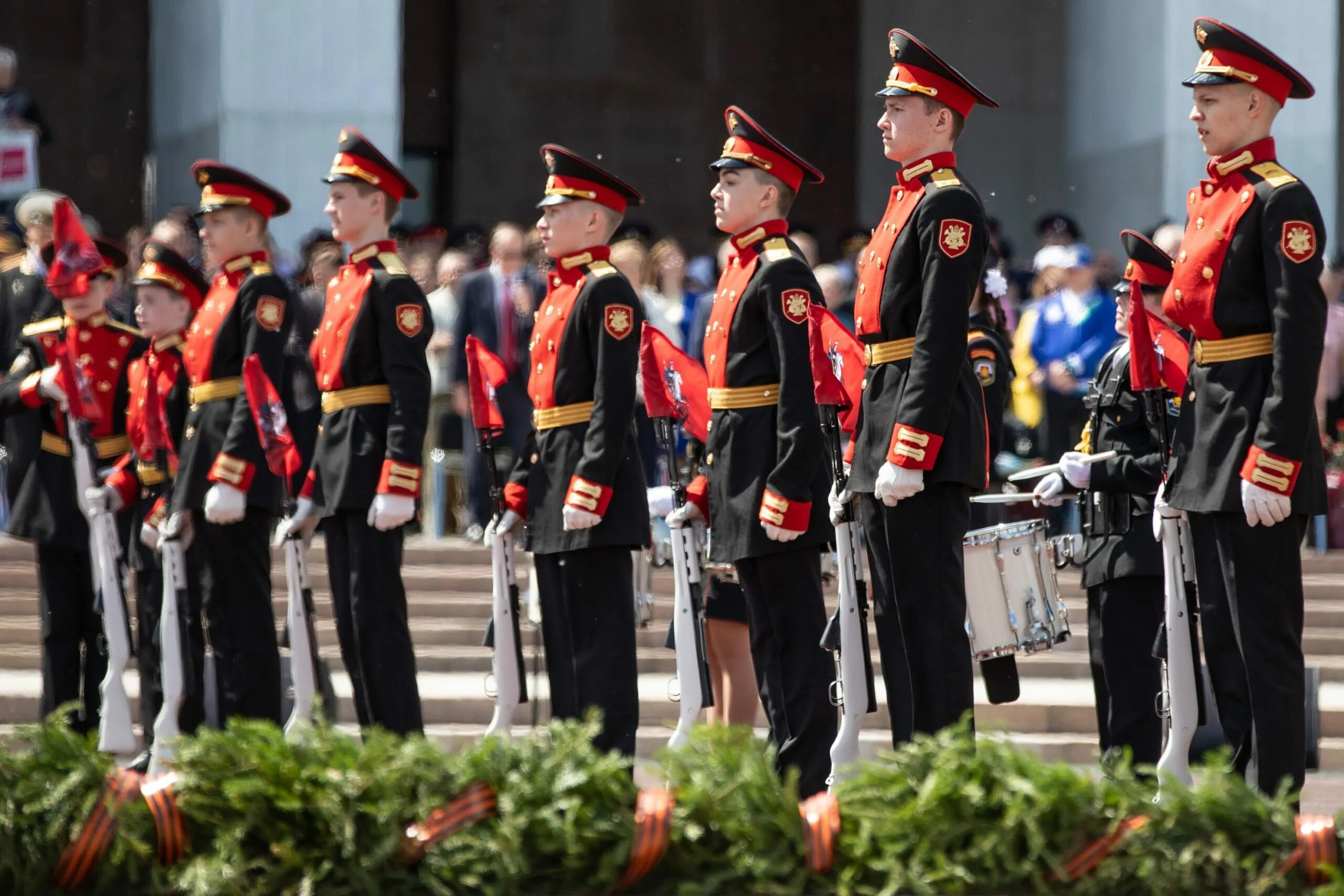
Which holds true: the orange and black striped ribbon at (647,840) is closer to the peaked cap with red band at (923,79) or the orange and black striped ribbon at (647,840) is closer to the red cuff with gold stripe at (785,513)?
the red cuff with gold stripe at (785,513)

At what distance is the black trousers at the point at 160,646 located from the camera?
694 cm

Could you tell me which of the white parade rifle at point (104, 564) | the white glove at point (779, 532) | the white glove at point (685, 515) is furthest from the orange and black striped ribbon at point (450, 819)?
the white parade rifle at point (104, 564)

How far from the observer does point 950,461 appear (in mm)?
5227

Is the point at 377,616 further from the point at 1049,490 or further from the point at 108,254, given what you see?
the point at 108,254

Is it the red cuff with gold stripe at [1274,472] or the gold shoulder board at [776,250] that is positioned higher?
the gold shoulder board at [776,250]

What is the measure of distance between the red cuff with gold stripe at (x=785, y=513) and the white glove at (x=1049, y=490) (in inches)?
31.1

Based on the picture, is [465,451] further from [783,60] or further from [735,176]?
[783,60]

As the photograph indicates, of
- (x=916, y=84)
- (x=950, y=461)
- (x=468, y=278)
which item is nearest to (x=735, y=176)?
(x=916, y=84)

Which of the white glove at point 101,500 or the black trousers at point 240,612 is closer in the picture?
the black trousers at point 240,612

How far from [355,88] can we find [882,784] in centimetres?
1009

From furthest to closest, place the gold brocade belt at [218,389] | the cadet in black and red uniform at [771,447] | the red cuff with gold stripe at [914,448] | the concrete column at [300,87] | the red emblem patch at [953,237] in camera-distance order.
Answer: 1. the concrete column at [300,87]
2. the gold brocade belt at [218,389]
3. the cadet in black and red uniform at [771,447]
4. the red emblem patch at [953,237]
5. the red cuff with gold stripe at [914,448]

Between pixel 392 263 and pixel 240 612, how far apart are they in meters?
1.32

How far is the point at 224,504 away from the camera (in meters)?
6.61

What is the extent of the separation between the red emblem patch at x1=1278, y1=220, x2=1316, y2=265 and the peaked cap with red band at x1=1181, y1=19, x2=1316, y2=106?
38 centimetres
